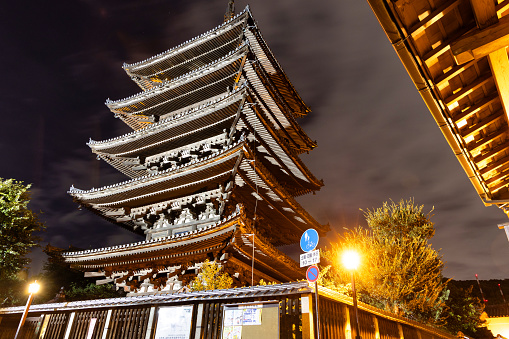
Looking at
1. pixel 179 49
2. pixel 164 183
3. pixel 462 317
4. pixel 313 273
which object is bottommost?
pixel 313 273

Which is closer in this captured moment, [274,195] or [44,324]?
[44,324]

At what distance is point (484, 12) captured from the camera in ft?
11.6

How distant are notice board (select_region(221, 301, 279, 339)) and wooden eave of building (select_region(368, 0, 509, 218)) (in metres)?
5.72

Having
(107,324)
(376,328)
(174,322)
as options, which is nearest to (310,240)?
(174,322)

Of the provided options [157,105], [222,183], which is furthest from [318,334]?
[157,105]

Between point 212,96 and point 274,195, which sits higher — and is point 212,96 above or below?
above

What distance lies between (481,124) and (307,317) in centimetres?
559

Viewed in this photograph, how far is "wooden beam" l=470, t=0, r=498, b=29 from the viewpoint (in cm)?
346

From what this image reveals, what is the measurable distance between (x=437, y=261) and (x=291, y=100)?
17.1m

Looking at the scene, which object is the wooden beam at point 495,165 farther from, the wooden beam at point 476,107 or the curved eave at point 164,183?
the curved eave at point 164,183

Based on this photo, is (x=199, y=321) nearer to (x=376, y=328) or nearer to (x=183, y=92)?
(x=376, y=328)

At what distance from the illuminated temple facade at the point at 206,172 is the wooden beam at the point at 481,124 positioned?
1027cm

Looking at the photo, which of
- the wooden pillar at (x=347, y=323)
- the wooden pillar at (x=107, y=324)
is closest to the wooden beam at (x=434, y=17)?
the wooden pillar at (x=347, y=323)

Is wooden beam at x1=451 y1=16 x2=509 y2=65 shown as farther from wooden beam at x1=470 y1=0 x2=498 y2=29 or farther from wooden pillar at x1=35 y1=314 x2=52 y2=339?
wooden pillar at x1=35 y1=314 x2=52 y2=339
